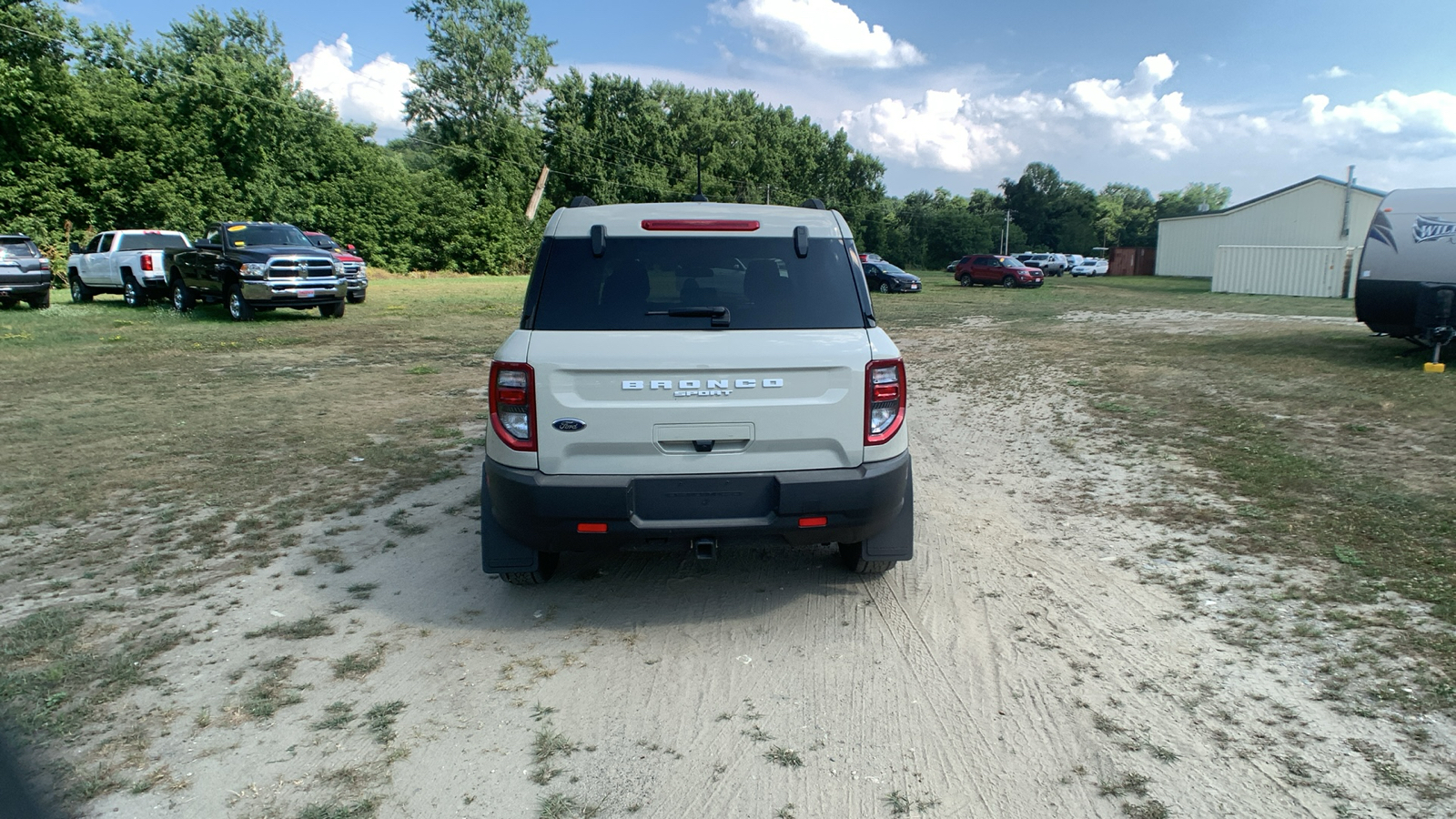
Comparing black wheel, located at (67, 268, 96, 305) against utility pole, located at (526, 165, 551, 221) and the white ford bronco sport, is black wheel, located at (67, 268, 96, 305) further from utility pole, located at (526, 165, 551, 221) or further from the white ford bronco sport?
utility pole, located at (526, 165, 551, 221)

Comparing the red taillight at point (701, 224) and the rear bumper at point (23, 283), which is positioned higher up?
the red taillight at point (701, 224)

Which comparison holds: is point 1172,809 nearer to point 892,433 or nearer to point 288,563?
point 892,433

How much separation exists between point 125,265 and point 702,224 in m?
23.7

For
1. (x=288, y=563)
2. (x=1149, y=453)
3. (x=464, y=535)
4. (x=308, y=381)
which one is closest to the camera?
(x=288, y=563)

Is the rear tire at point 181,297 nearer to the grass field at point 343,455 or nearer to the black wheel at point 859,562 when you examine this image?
the grass field at point 343,455

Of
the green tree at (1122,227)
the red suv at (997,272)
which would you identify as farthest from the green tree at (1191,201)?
the red suv at (997,272)

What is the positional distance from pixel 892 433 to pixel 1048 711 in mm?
1340

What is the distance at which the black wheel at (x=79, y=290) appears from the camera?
2447 centimetres

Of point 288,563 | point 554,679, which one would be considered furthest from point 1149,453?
point 288,563

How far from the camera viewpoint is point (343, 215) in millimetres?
45094

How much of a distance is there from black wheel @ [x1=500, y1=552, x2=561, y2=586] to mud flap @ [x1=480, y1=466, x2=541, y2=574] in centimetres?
12

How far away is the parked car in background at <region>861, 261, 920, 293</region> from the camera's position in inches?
1400

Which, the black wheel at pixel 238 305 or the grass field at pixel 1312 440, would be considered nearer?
the grass field at pixel 1312 440

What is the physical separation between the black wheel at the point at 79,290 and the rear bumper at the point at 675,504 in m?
26.4
